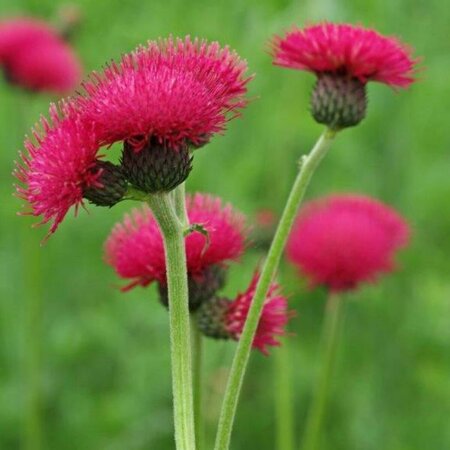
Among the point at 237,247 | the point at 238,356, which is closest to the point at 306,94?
the point at 237,247

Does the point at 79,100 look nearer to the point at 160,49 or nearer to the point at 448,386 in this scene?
the point at 160,49

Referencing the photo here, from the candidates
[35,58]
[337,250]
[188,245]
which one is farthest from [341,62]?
[35,58]

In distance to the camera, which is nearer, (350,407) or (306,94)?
(350,407)

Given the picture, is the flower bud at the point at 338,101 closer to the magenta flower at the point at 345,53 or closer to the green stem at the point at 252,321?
the magenta flower at the point at 345,53

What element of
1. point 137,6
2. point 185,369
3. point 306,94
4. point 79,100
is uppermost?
point 137,6

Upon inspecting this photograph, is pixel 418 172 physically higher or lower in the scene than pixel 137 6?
lower

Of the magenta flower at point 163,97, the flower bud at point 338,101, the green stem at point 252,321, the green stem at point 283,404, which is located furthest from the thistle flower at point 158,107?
the green stem at point 283,404

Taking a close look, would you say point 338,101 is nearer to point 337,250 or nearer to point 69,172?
point 69,172
